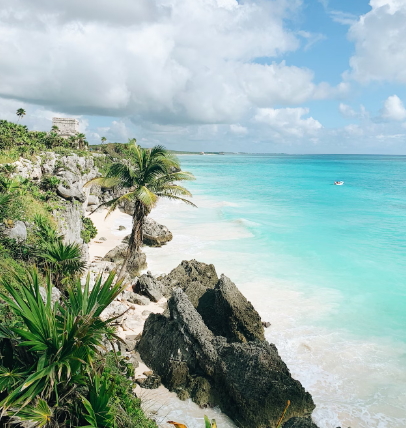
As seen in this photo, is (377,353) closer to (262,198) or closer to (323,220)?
(323,220)

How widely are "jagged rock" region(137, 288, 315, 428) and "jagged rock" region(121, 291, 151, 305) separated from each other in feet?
10.6

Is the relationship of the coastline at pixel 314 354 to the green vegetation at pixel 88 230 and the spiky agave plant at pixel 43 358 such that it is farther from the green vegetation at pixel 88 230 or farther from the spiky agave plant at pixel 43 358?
the spiky agave plant at pixel 43 358

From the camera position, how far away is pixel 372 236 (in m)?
27.6

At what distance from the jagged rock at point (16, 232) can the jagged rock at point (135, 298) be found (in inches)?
165

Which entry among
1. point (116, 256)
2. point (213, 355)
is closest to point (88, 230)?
point (116, 256)

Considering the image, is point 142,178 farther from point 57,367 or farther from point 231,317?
point 57,367

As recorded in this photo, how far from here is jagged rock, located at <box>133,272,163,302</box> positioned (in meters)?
13.9

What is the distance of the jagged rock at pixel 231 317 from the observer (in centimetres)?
1062

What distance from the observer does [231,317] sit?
35.2 feet

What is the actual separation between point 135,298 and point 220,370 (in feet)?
18.4

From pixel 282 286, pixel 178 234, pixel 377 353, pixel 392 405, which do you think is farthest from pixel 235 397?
pixel 178 234

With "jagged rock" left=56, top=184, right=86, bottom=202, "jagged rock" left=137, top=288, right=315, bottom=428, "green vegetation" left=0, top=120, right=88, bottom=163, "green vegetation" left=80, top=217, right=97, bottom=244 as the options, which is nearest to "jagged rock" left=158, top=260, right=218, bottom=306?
"jagged rock" left=137, top=288, right=315, bottom=428

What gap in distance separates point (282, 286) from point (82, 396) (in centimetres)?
1292

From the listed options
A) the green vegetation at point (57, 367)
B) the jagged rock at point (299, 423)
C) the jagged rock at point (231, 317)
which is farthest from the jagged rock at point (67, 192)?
the jagged rock at point (299, 423)
